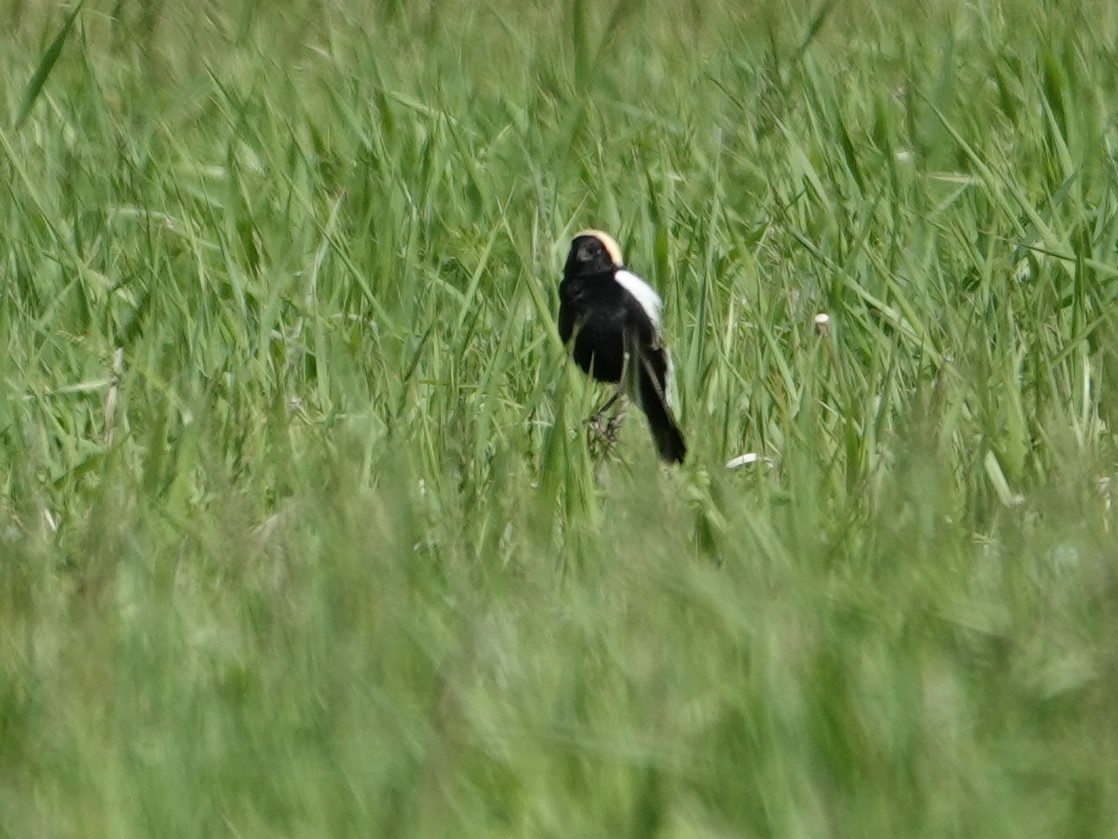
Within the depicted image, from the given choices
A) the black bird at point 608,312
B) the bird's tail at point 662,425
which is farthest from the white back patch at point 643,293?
the bird's tail at point 662,425

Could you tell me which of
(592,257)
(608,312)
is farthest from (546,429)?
(592,257)

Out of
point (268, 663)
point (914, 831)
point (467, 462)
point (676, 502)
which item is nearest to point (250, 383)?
point (467, 462)

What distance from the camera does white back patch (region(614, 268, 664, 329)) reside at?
395 cm

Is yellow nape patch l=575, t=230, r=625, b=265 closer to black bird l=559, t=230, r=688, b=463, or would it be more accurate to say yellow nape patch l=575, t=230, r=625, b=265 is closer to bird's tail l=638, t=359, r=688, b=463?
black bird l=559, t=230, r=688, b=463

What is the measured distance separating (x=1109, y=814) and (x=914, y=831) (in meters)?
0.18

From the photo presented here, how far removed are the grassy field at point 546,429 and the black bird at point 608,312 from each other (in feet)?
0.22

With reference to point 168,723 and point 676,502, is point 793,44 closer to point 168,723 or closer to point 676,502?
point 676,502

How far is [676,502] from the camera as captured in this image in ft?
8.98

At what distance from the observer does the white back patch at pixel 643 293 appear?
3949 millimetres

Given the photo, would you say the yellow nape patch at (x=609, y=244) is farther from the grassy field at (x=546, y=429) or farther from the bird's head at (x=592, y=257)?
the grassy field at (x=546, y=429)

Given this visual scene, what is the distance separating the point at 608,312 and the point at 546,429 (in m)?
0.60

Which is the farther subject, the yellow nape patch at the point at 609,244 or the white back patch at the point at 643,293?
the yellow nape patch at the point at 609,244

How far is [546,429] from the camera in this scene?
136 inches

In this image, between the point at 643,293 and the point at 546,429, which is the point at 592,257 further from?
the point at 546,429
